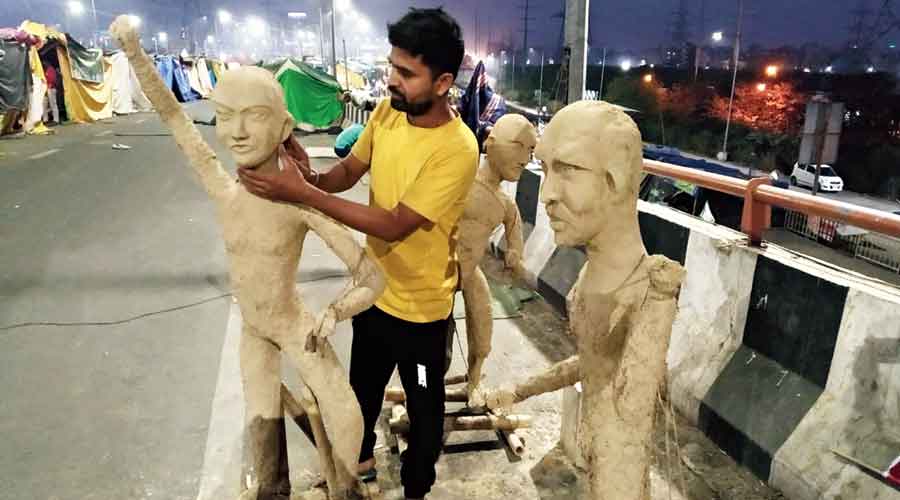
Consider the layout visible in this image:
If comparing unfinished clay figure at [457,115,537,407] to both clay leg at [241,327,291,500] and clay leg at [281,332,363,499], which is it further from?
clay leg at [241,327,291,500]

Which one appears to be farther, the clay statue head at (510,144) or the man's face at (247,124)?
the clay statue head at (510,144)

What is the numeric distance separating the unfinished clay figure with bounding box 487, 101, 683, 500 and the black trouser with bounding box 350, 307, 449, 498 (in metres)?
0.79

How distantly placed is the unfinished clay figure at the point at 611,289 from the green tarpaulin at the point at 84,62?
1889cm

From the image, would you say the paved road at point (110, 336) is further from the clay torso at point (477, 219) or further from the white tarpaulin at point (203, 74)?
the white tarpaulin at point (203, 74)

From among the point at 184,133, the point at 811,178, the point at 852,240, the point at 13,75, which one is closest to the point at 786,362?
the point at 184,133

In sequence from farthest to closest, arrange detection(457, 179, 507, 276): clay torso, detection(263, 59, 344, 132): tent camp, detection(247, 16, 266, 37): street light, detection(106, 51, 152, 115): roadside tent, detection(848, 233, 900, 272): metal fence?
detection(247, 16, 266, 37): street light < detection(106, 51, 152, 115): roadside tent < detection(263, 59, 344, 132): tent camp < detection(848, 233, 900, 272): metal fence < detection(457, 179, 507, 276): clay torso

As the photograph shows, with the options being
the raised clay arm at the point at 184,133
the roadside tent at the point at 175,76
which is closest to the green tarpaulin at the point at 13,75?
the roadside tent at the point at 175,76

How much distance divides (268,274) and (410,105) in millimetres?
823

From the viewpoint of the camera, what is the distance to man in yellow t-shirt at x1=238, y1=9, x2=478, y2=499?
223 cm

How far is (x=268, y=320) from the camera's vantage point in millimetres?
2389

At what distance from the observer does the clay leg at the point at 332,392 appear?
95.7 inches

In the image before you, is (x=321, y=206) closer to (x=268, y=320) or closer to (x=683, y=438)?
(x=268, y=320)

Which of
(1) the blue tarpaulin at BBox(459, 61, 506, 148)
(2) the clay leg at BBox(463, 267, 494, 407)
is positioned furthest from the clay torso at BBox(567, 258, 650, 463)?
(1) the blue tarpaulin at BBox(459, 61, 506, 148)

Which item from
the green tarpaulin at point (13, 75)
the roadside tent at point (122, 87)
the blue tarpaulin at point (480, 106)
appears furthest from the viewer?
the roadside tent at point (122, 87)
